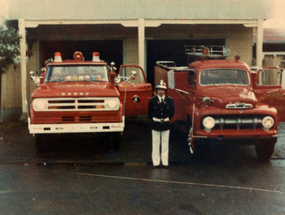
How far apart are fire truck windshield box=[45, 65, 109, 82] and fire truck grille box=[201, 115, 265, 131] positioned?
3.08 meters

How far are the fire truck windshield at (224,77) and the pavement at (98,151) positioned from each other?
166cm

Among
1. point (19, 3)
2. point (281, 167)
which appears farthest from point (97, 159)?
point (19, 3)

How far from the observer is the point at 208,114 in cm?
781

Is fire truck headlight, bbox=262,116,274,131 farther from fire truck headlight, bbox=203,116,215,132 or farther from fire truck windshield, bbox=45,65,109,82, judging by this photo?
fire truck windshield, bbox=45,65,109,82

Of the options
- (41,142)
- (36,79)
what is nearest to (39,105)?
(41,142)

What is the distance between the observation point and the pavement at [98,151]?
329 inches

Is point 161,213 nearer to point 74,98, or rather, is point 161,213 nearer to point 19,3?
point 74,98

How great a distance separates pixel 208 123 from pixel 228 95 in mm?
896

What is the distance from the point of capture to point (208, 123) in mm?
7754

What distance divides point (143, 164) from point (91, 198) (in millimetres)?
2403

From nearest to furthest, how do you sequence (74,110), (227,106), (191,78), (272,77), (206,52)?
1. (227,106)
2. (74,110)
3. (191,78)
4. (206,52)
5. (272,77)

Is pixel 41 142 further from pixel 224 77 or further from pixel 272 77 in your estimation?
pixel 272 77

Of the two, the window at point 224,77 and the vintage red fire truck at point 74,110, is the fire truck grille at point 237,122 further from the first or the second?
the vintage red fire truck at point 74,110

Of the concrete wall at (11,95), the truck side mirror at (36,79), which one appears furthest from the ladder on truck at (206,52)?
the concrete wall at (11,95)
